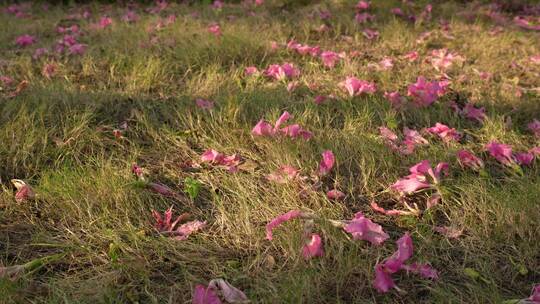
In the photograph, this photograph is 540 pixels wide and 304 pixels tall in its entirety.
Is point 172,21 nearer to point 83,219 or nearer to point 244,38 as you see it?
point 244,38

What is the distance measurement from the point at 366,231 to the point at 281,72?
1.66 m

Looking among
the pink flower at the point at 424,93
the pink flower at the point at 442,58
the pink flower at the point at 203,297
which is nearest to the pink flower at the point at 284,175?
the pink flower at the point at 203,297

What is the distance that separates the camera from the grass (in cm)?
145

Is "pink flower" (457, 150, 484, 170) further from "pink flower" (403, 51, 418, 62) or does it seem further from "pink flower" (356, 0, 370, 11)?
"pink flower" (356, 0, 370, 11)

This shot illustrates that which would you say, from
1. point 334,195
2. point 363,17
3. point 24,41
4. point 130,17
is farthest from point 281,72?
point 130,17

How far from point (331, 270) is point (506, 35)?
3416 mm

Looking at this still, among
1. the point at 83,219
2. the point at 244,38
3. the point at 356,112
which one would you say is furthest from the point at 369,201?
the point at 244,38

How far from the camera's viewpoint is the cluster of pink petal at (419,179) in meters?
1.79

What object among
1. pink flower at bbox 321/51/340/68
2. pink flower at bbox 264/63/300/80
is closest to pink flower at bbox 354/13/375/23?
pink flower at bbox 321/51/340/68

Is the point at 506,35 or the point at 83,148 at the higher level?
the point at 83,148

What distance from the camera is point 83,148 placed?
7.05ft

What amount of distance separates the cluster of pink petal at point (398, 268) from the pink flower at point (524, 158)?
2.84 ft

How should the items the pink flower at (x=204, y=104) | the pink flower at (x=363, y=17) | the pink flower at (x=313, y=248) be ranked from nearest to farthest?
the pink flower at (x=313, y=248) < the pink flower at (x=204, y=104) < the pink flower at (x=363, y=17)

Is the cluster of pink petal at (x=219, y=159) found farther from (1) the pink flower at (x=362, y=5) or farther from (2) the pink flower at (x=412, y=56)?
(1) the pink flower at (x=362, y=5)
